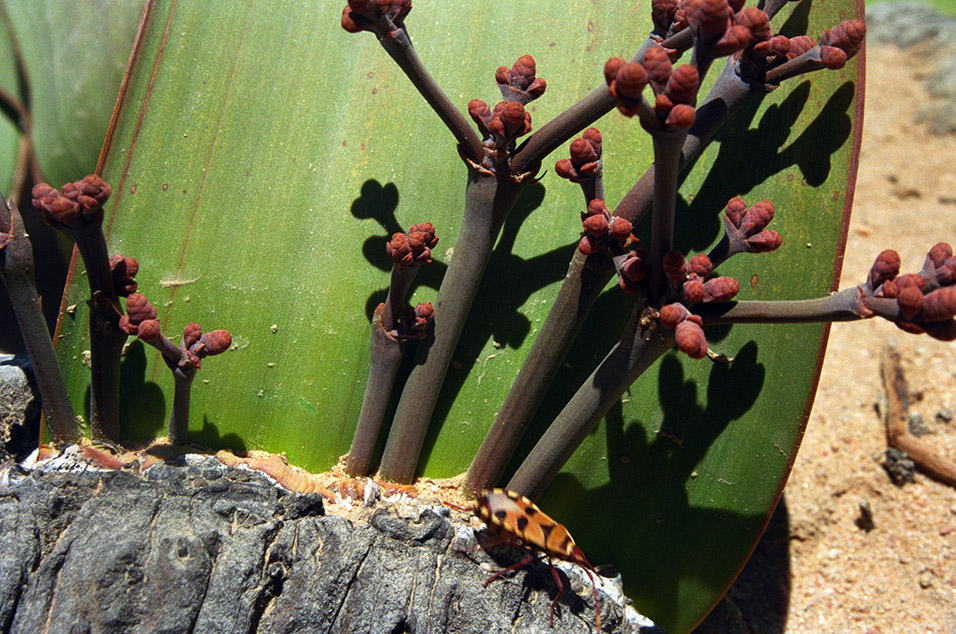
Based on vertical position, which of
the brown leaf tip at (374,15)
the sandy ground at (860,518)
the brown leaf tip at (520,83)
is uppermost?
the brown leaf tip at (374,15)

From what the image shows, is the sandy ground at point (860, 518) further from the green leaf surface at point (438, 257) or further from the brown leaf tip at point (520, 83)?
the brown leaf tip at point (520, 83)

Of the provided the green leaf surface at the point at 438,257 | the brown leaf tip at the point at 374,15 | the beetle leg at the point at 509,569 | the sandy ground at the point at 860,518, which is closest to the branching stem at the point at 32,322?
the green leaf surface at the point at 438,257

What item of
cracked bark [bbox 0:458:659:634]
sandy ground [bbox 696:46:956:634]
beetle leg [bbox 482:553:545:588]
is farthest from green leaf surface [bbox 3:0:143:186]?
sandy ground [bbox 696:46:956:634]

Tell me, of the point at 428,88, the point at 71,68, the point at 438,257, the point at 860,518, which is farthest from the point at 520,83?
the point at 860,518

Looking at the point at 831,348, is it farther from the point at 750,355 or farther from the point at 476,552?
the point at 476,552

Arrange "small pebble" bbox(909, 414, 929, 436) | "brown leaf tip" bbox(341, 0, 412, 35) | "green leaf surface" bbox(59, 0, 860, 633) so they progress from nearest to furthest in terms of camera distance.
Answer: "brown leaf tip" bbox(341, 0, 412, 35)
"green leaf surface" bbox(59, 0, 860, 633)
"small pebble" bbox(909, 414, 929, 436)

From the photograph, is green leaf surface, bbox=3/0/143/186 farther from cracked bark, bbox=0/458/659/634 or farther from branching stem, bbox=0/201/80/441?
cracked bark, bbox=0/458/659/634

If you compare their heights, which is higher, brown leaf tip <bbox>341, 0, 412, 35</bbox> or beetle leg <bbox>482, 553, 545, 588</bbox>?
brown leaf tip <bbox>341, 0, 412, 35</bbox>

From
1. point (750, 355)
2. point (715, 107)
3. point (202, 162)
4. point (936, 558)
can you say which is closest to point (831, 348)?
point (936, 558)
